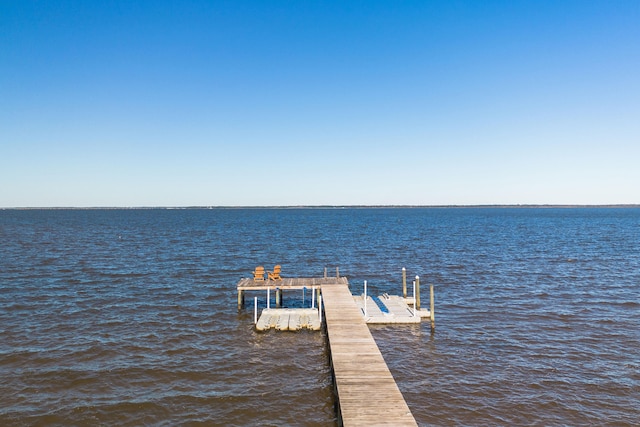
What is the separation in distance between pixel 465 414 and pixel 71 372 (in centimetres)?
1423

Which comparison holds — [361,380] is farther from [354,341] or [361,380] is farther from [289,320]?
[289,320]

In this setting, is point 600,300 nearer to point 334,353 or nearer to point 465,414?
point 465,414

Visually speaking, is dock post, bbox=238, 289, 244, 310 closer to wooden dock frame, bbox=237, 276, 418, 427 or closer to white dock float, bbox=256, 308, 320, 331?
white dock float, bbox=256, 308, 320, 331

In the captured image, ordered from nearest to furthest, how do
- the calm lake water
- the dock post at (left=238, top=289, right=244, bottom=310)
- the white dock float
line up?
the calm lake water < the white dock float < the dock post at (left=238, top=289, right=244, bottom=310)

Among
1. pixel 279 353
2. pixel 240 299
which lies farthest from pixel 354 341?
pixel 240 299

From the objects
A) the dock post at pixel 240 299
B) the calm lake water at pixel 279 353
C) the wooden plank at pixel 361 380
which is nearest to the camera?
the wooden plank at pixel 361 380

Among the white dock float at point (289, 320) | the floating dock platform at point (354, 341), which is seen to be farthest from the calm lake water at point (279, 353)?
the floating dock platform at point (354, 341)

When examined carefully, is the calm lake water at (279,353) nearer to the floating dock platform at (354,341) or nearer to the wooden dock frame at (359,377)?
the floating dock platform at (354,341)

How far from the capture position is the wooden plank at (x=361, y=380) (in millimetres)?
10508

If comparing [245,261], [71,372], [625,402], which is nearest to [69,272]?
[245,261]

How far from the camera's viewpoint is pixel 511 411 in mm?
13195

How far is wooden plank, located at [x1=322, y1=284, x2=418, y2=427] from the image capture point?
10.5m

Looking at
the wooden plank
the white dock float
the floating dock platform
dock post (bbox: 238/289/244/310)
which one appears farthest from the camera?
dock post (bbox: 238/289/244/310)

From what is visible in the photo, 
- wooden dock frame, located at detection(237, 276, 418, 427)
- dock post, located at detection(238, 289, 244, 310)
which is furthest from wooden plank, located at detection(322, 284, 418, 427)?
dock post, located at detection(238, 289, 244, 310)
